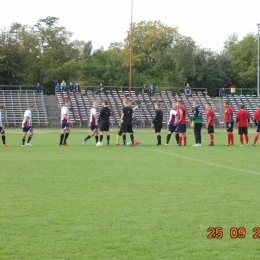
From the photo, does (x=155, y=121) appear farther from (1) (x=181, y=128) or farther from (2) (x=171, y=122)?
(1) (x=181, y=128)

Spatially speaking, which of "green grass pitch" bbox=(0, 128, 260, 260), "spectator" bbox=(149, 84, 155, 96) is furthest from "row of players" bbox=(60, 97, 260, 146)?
"spectator" bbox=(149, 84, 155, 96)

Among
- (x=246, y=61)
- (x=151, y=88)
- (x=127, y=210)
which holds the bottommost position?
(x=127, y=210)

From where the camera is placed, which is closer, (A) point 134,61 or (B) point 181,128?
(B) point 181,128

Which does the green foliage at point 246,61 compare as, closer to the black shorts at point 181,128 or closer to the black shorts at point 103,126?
the black shorts at point 181,128

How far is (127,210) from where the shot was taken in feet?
30.6

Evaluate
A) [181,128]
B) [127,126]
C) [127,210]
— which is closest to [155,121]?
[181,128]

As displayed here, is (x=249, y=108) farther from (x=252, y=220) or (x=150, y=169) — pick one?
(x=252, y=220)

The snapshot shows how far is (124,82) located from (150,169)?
70.5m

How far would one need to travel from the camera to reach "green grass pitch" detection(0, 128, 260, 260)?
7.07 meters

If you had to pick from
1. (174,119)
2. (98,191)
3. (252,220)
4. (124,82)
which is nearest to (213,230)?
(252,220)

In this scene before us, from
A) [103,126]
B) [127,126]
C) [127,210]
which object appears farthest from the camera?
[103,126]

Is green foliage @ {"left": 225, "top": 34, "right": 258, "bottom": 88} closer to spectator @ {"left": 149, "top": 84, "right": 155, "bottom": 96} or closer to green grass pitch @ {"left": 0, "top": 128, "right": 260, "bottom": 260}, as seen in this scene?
spectator @ {"left": 149, "top": 84, "right": 155, "bottom": 96}

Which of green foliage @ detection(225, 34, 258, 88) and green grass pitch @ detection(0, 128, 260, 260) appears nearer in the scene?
green grass pitch @ detection(0, 128, 260, 260)

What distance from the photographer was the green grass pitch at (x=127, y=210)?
23.2ft
